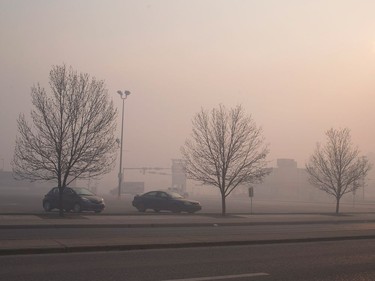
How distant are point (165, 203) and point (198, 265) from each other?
19520 millimetres

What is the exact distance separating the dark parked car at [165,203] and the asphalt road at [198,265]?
54.2ft

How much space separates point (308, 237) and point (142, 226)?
6747mm

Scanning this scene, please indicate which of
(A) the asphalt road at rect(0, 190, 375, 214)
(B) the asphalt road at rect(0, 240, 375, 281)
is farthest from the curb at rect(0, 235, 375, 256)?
(A) the asphalt road at rect(0, 190, 375, 214)

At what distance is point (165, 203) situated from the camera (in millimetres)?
28969

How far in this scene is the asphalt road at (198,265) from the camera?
832cm

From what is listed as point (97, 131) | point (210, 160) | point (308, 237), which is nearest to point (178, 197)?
point (210, 160)

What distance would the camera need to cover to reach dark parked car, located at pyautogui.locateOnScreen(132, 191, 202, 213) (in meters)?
28.8

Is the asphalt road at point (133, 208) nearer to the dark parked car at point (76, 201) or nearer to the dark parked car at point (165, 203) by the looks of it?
the dark parked car at point (165, 203)

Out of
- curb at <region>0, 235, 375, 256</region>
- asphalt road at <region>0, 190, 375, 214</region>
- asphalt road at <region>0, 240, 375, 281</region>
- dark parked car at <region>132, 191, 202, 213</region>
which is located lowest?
asphalt road at <region>0, 240, 375, 281</region>

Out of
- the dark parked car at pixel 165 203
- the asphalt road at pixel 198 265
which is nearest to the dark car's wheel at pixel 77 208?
the dark parked car at pixel 165 203

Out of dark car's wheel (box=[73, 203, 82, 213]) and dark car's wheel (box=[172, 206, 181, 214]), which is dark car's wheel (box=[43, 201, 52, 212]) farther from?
dark car's wheel (box=[172, 206, 181, 214])

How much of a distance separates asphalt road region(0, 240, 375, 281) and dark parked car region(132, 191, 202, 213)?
1651 centimetres

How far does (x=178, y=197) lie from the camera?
96.2 feet

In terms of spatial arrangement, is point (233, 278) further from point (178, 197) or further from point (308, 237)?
point (178, 197)
